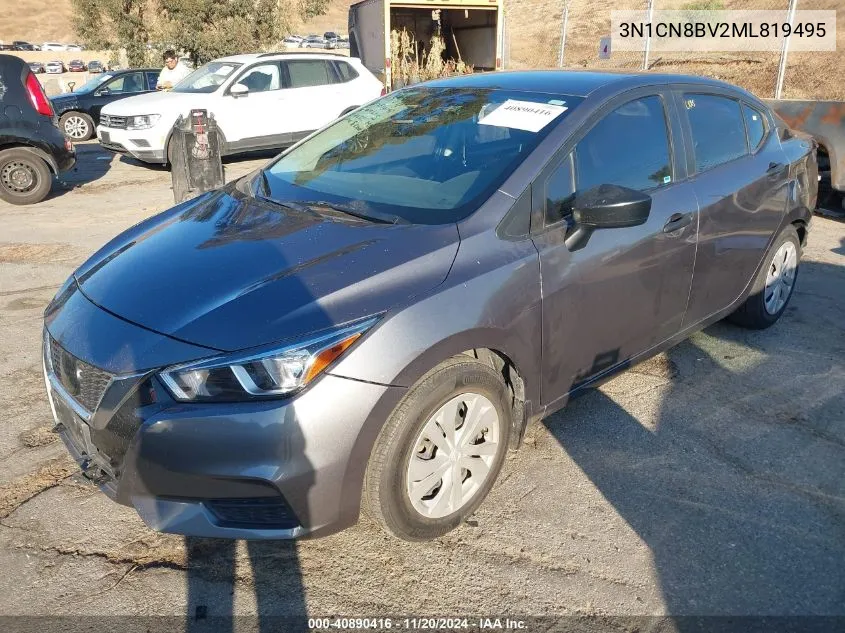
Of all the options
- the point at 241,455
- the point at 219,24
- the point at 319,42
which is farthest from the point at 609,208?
the point at 319,42

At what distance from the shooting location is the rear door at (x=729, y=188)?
150 inches

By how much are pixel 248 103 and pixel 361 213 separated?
9.10 meters

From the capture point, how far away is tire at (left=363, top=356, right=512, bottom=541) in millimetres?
2488

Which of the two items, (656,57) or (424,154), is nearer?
(424,154)

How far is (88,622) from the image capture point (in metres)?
2.41

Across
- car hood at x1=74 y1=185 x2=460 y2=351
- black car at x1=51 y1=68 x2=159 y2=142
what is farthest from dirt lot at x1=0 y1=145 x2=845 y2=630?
black car at x1=51 y1=68 x2=159 y2=142

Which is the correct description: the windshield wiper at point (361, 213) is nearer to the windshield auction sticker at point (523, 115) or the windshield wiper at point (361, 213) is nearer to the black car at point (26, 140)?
the windshield auction sticker at point (523, 115)

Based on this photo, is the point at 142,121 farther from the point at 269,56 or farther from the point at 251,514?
the point at 251,514

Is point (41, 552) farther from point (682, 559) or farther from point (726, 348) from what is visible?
point (726, 348)

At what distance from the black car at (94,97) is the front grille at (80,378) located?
13.6 meters

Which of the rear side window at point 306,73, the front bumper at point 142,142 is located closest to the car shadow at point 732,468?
the front bumper at point 142,142

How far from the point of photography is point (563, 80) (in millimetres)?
3580

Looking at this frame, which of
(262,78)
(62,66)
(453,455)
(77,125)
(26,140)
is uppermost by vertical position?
(262,78)

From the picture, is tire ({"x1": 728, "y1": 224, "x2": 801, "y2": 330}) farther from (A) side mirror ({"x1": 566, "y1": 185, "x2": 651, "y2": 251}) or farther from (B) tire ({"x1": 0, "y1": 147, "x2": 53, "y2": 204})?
(B) tire ({"x1": 0, "y1": 147, "x2": 53, "y2": 204})
